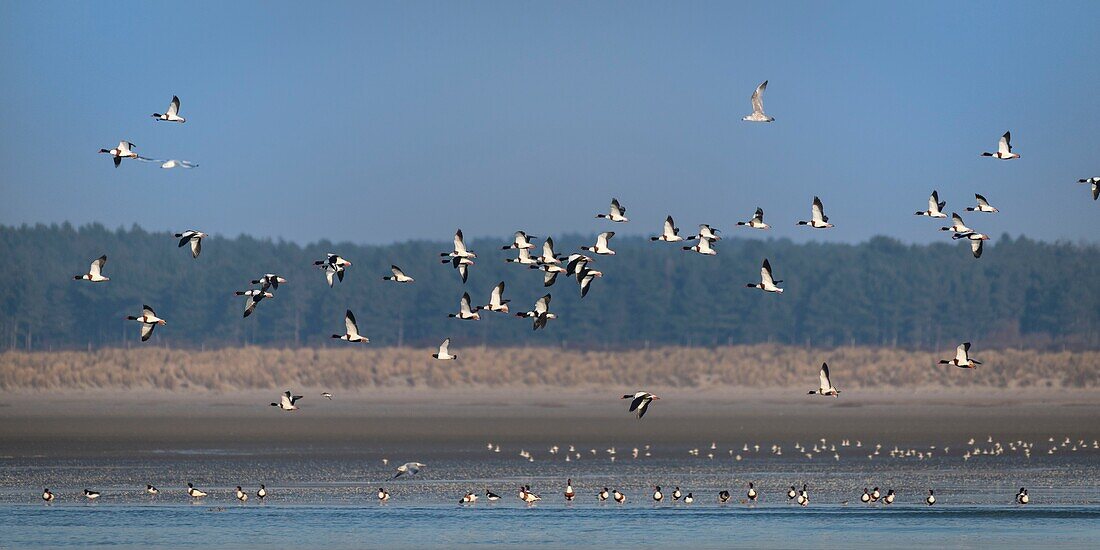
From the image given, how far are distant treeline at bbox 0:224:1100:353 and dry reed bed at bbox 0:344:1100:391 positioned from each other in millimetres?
39946

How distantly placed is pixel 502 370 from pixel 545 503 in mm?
46234

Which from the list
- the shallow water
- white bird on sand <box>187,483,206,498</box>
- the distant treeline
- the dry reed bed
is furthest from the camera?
the distant treeline

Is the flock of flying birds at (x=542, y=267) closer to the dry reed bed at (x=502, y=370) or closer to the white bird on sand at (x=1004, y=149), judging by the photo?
the white bird on sand at (x=1004, y=149)

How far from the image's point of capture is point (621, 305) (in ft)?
460

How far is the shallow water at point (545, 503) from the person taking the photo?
3281 cm

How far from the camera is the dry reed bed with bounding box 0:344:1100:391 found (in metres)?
78.6

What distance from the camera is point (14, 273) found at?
5915 inches

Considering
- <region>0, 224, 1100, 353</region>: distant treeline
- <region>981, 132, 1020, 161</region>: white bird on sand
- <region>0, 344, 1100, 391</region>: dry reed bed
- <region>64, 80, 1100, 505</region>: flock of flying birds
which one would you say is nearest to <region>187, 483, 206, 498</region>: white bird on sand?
<region>64, 80, 1100, 505</region>: flock of flying birds

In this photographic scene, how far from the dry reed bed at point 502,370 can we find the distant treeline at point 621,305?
39946 mm

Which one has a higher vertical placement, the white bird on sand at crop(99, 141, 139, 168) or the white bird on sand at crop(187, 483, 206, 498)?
the white bird on sand at crop(99, 141, 139, 168)

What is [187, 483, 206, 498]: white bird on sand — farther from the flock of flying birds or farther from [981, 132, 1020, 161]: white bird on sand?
[981, 132, 1020, 161]: white bird on sand

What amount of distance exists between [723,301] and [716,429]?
8196cm

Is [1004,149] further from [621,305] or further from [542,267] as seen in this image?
[621,305]

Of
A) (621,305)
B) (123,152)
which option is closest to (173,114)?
(123,152)
